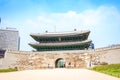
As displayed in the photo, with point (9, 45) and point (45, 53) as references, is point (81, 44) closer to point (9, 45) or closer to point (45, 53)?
point (45, 53)

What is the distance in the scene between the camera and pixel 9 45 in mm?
136375

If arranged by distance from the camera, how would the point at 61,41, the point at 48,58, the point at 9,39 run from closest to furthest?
the point at 48,58 < the point at 61,41 < the point at 9,39

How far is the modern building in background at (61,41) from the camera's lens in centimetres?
5144

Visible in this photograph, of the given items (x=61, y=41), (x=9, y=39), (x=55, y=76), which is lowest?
(x=55, y=76)

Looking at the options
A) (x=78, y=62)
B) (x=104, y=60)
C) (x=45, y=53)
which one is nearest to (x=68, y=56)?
(x=78, y=62)

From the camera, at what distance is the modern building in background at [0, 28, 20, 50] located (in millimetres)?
132875

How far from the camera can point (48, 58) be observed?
1983 inches

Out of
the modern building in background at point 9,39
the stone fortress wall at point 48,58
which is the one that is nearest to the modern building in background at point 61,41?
the stone fortress wall at point 48,58

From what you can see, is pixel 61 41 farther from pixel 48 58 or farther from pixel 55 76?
pixel 55 76

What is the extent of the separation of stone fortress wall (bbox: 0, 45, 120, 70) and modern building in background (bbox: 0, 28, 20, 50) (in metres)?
84.2

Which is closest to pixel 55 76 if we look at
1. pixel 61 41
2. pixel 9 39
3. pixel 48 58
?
pixel 48 58

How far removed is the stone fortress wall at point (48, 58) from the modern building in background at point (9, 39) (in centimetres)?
8424

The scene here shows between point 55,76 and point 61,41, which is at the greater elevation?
point 61,41

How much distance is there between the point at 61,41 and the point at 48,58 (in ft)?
22.0
